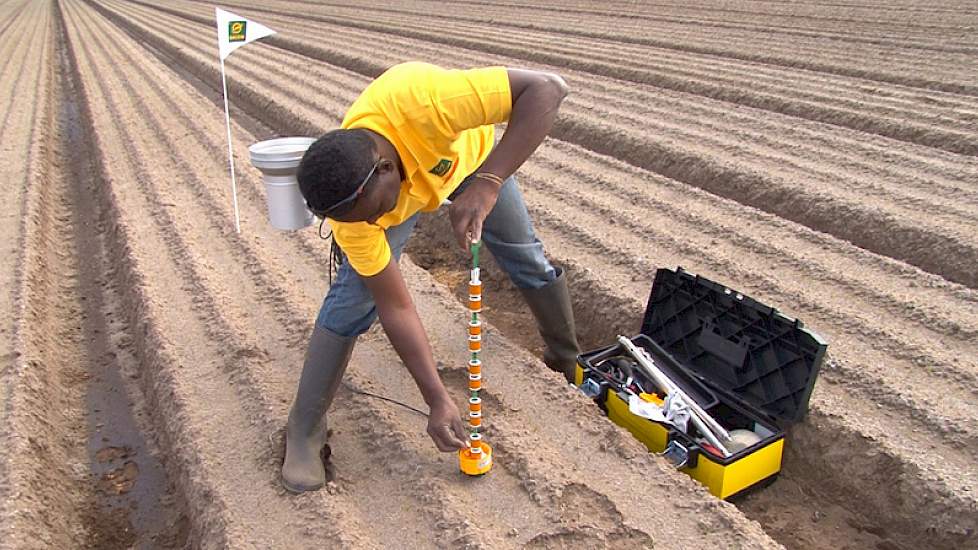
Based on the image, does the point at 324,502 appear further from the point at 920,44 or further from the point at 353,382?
the point at 920,44

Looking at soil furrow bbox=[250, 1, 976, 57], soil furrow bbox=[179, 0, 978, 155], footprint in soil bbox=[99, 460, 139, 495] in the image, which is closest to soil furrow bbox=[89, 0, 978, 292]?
soil furrow bbox=[179, 0, 978, 155]

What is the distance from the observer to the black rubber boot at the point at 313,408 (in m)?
2.76

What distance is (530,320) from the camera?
4.48 metres

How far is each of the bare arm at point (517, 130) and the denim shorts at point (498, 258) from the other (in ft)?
1.28

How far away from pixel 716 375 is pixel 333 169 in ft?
6.57

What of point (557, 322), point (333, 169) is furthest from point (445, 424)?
point (557, 322)

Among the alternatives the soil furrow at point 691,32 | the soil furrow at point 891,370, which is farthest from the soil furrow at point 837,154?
the soil furrow at point 691,32

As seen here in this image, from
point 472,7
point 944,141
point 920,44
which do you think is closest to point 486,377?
point 944,141

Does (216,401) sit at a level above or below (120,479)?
above

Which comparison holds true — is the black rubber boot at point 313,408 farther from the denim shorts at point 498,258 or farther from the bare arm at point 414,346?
the bare arm at point 414,346

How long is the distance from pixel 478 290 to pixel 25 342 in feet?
9.23

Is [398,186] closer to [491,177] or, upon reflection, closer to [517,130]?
[491,177]

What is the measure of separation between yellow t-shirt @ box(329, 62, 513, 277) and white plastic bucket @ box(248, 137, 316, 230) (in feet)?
4.07

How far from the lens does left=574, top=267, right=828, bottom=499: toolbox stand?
2.92m
